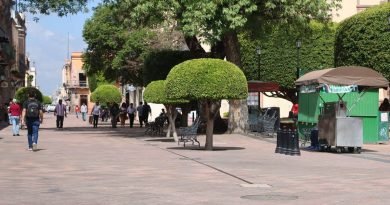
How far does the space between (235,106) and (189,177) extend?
59.2ft

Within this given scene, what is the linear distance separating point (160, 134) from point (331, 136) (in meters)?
12.3

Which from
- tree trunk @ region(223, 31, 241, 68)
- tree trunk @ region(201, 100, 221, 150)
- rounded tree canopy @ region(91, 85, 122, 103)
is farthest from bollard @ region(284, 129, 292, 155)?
rounded tree canopy @ region(91, 85, 122, 103)

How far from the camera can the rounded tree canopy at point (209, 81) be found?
64.7ft

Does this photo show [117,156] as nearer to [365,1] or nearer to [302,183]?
[302,183]

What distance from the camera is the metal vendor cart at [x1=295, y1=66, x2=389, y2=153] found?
1992cm

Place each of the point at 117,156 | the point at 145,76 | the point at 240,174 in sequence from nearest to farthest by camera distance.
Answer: the point at 240,174 < the point at 117,156 < the point at 145,76

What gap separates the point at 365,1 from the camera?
61.5m

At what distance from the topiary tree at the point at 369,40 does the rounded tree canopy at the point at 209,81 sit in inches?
531

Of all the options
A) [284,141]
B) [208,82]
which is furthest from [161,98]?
[284,141]

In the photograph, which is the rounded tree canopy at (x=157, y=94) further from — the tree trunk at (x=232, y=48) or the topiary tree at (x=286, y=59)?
the topiary tree at (x=286, y=59)

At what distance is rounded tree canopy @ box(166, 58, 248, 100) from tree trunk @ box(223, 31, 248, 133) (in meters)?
10.4

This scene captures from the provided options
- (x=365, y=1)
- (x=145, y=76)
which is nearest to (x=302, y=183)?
(x=145, y=76)

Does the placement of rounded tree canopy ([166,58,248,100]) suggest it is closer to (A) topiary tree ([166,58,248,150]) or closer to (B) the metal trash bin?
(A) topiary tree ([166,58,248,150])

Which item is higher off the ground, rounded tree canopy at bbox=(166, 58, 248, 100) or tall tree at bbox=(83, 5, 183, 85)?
tall tree at bbox=(83, 5, 183, 85)
